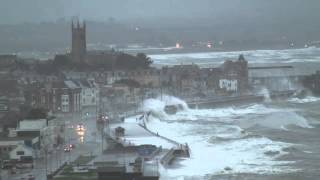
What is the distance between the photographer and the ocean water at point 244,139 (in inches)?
450

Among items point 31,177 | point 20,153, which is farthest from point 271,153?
point 31,177

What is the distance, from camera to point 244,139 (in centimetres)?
1466

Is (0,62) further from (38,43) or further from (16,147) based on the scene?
(38,43)

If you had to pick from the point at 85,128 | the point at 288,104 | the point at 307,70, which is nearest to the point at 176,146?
the point at 85,128

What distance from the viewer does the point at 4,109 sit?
16.9 metres

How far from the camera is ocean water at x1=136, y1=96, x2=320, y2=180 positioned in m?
11.4

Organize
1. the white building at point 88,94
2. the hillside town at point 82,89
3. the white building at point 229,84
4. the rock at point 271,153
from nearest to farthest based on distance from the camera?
the hillside town at point 82,89, the rock at point 271,153, the white building at point 88,94, the white building at point 229,84

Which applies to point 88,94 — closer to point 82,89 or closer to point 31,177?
point 82,89

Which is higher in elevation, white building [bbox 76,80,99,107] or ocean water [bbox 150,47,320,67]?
ocean water [bbox 150,47,320,67]

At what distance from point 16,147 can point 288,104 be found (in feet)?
42.1

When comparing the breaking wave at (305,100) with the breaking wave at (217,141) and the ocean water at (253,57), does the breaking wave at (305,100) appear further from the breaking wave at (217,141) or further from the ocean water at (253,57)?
the ocean water at (253,57)

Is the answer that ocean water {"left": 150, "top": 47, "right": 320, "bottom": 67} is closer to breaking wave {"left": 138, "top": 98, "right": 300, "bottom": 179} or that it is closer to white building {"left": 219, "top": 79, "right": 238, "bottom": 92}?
white building {"left": 219, "top": 79, "right": 238, "bottom": 92}

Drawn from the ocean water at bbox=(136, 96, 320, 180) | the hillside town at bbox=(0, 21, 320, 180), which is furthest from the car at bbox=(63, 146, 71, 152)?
the ocean water at bbox=(136, 96, 320, 180)

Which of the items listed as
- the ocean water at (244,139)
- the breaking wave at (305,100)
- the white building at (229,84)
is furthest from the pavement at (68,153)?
the white building at (229,84)
